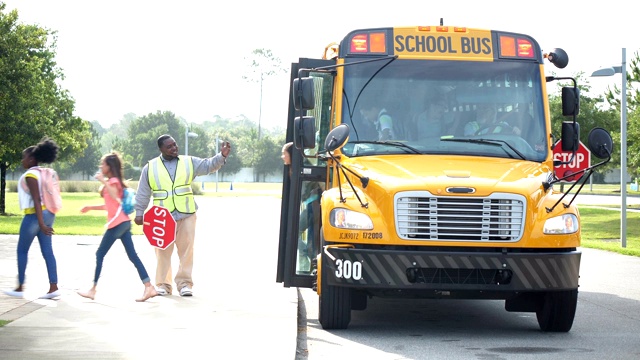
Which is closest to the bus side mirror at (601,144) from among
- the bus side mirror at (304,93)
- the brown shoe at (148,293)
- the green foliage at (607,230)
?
the bus side mirror at (304,93)

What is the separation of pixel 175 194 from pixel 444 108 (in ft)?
10.2

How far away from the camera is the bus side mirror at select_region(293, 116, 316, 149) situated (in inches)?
378

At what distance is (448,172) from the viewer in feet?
30.6

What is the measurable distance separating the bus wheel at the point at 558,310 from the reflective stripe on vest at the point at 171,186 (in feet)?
13.1

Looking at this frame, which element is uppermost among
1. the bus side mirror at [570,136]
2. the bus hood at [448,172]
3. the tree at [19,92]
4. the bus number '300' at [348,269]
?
the tree at [19,92]

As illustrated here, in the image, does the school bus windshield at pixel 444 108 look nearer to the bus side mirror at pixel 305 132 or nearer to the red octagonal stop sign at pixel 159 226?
the bus side mirror at pixel 305 132

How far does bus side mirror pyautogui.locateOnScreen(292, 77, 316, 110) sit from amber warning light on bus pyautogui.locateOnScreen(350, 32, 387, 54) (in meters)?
1.11

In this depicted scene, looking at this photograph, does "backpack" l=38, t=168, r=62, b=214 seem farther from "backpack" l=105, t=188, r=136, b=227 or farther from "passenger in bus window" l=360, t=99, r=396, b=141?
"passenger in bus window" l=360, t=99, r=396, b=141

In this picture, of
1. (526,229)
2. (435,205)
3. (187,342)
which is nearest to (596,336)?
(526,229)

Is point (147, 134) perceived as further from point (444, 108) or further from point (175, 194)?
point (444, 108)

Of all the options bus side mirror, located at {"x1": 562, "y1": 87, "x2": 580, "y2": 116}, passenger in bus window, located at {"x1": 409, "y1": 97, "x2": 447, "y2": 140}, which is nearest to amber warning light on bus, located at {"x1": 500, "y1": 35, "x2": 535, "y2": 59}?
bus side mirror, located at {"x1": 562, "y1": 87, "x2": 580, "y2": 116}

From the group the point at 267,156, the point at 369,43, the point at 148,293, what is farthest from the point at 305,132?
the point at 267,156

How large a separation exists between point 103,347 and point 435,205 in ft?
10.2

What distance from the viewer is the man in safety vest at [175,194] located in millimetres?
11242
